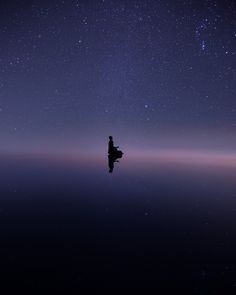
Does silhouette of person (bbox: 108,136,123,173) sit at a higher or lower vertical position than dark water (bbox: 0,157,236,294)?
higher

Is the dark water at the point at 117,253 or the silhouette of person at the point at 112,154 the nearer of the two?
the silhouette of person at the point at 112,154

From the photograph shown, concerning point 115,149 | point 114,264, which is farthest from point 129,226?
point 115,149

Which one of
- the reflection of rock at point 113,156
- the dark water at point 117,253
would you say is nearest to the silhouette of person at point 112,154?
the reflection of rock at point 113,156

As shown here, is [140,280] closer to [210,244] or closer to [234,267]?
[234,267]

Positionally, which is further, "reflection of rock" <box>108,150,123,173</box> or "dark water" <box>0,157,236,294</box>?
"dark water" <box>0,157,236,294</box>

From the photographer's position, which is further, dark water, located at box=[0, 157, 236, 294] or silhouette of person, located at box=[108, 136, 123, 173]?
dark water, located at box=[0, 157, 236, 294]

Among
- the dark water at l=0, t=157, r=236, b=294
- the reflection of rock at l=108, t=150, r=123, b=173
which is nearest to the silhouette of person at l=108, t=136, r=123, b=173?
the reflection of rock at l=108, t=150, r=123, b=173

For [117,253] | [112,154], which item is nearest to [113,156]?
[112,154]

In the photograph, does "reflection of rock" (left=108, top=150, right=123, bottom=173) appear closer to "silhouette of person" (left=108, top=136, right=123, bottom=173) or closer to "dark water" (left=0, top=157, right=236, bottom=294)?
"silhouette of person" (left=108, top=136, right=123, bottom=173)

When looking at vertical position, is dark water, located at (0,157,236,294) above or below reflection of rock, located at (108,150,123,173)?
below

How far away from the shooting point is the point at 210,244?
132 metres

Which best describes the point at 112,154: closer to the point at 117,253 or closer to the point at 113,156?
the point at 113,156

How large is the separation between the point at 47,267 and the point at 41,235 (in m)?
38.6

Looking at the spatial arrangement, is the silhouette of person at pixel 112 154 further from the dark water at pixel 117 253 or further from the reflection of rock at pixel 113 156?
the dark water at pixel 117 253
